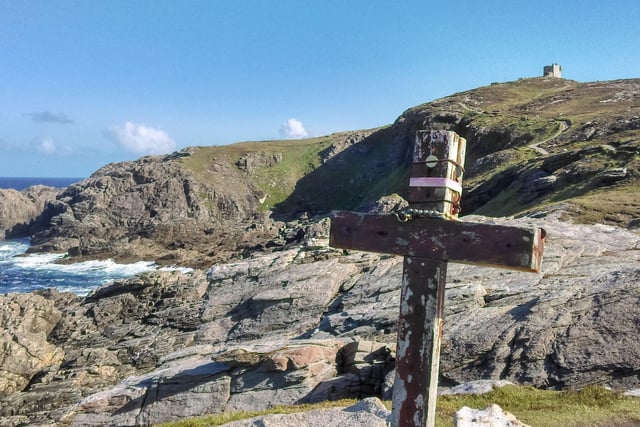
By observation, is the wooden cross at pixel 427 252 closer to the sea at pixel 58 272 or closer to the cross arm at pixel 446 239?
the cross arm at pixel 446 239

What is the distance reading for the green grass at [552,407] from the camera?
10.5 m

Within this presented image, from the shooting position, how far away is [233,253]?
7550 centimetres

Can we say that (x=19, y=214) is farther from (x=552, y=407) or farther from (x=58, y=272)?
(x=552, y=407)

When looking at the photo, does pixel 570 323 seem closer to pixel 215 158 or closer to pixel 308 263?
pixel 308 263

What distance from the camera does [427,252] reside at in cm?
625

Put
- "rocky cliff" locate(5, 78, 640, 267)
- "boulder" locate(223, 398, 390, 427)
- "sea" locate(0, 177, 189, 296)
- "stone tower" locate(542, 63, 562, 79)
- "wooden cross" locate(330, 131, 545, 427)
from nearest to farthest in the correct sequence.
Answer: "wooden cross" locate(330, 131, 545, 427)
"boulder" locate(223, 398, 390, 427)
"rocky cliff" locate(5, 78, 640, 267)
"sea" locate(0, 177, 189, 296)
"stone tower" locate(542, 63, 562, 79)

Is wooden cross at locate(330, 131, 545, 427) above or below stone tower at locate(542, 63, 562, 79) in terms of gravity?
below

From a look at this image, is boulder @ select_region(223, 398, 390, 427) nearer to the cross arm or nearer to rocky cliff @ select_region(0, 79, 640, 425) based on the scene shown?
rocky cliff @ select_region(0, 79, 640, 425)

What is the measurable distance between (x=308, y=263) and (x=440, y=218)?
24362 millimetres

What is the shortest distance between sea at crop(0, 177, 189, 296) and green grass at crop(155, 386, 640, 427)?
58.2 m

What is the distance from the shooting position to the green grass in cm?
1046

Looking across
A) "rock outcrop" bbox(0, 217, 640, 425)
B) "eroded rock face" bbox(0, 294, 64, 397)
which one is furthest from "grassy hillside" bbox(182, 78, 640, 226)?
"eroded rock face" bbox(0, 294, 64, 397)

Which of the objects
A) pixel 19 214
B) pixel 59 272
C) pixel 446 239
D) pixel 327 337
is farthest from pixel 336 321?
pixel 19 214

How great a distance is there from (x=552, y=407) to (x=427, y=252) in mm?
8168
